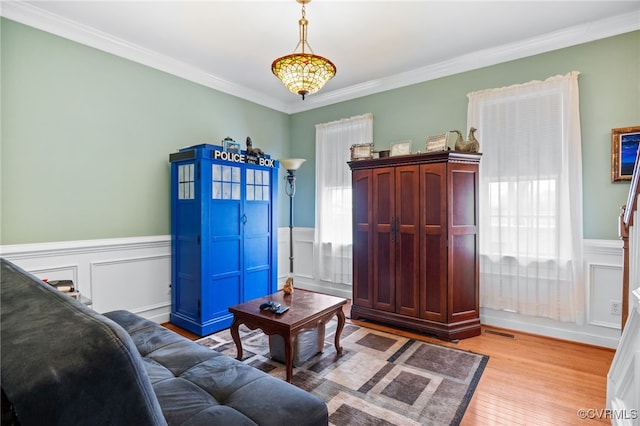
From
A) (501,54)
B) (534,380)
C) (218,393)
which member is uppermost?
(501,54)

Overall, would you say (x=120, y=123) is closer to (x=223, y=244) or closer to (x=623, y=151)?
(x=223, y=244)

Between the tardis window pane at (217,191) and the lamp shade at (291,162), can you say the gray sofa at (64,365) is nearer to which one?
the tardis window pane at (217,191)

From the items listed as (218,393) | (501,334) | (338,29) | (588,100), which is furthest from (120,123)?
(588,100)

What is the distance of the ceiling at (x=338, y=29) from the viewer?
2.63 meters

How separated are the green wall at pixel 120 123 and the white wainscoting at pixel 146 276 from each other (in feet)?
0.38

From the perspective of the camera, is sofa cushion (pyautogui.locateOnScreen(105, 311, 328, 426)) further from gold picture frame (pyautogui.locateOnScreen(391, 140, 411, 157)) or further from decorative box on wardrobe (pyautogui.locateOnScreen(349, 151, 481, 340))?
gold picture frame (pyautogui.locateOnScreen(391, 140, 411, 157))

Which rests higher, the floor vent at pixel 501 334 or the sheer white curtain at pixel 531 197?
the sheer white curtain at pixel 531 197

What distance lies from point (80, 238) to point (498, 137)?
14.0 ft

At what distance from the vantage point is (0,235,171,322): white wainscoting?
271cm

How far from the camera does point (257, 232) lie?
12.4 feet

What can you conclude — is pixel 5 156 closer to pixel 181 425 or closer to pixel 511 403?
pixel 181 425

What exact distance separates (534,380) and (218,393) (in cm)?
231

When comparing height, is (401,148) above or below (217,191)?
above

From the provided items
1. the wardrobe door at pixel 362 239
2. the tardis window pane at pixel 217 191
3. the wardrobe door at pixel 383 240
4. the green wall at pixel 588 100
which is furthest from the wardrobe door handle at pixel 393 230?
the tardis window pane at pixel 217 191
